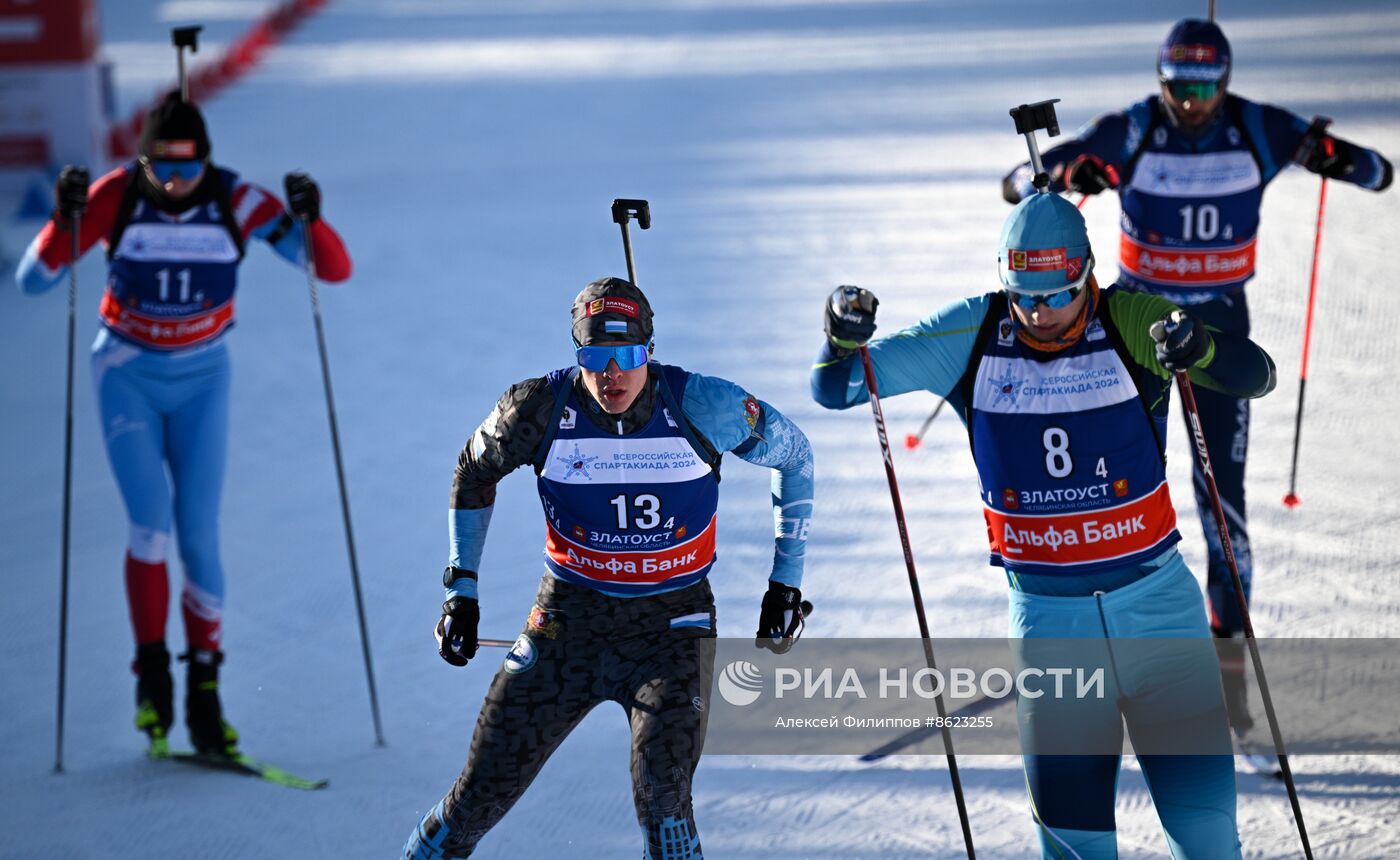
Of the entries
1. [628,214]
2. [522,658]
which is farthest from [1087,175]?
[522,658]

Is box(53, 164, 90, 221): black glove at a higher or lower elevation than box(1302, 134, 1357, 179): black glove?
lower

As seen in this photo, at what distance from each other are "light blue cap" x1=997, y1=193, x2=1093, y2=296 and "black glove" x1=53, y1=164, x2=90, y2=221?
3.22 metres

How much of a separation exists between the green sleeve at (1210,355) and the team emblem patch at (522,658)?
1.59 meters

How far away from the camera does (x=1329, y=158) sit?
5867 millimetres

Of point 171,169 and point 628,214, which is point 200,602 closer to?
point 171,169

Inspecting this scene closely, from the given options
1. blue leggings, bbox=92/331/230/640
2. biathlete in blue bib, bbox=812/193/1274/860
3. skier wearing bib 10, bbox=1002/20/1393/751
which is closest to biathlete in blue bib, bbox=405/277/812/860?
biathlete in blue bib, bbox=812/193/1274/860

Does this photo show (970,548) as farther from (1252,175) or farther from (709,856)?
(709,856)

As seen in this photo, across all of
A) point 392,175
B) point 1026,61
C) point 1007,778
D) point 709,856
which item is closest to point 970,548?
point 1007,778

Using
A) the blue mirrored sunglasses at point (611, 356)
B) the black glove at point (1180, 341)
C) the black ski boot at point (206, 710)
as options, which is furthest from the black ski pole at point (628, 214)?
the black ski boot at point (206, 710)

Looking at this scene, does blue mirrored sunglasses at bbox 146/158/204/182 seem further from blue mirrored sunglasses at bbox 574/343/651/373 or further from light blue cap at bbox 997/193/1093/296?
light blue cap at bbox 997/193/1093/296

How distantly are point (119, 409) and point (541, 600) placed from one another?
2143 mm

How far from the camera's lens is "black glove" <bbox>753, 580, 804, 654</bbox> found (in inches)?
167

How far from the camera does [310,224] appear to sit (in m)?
6.07

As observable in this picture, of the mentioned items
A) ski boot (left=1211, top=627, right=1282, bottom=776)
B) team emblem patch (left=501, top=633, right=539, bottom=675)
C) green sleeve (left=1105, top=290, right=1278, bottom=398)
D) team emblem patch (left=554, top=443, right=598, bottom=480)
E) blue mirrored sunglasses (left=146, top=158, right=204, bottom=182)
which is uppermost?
blue mirrored sunglasses (left=146, top=158, right=204, bottom=182)
